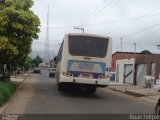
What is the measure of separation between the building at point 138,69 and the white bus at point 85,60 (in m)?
18.3

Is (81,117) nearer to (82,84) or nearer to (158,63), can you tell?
(82,84)

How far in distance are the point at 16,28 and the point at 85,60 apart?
6332mm

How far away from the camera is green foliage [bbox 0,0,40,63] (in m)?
27.5

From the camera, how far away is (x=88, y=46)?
78.6 ft

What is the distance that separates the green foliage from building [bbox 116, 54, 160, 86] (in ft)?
55.5

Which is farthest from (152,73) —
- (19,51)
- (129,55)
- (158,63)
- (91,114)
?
(91,114)

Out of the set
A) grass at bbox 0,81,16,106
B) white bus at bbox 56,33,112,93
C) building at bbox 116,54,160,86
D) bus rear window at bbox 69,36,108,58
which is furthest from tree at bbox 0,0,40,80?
building at bbox 116,54,160,86

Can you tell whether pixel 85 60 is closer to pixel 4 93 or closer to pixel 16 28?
pixel 4 93

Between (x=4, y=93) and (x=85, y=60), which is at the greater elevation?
(x=85, y=60)

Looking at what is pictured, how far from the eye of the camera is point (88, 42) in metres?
24.0

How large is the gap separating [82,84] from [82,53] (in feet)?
5.71

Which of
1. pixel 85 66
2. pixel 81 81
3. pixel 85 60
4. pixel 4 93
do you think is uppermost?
pixel 85 60

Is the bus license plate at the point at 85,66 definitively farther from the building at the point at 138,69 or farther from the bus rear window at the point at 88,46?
the building at the point at 138,69

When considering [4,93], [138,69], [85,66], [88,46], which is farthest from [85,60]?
[138,69]
